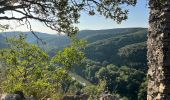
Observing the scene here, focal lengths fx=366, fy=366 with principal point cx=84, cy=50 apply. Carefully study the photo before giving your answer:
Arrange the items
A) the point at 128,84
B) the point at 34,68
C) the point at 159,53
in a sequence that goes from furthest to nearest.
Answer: the point at 128,84, the point at 34,68, the point at 159,53

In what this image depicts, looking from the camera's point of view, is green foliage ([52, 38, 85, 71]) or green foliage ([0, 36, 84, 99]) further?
green foliage ([0, 36, 84, 99])

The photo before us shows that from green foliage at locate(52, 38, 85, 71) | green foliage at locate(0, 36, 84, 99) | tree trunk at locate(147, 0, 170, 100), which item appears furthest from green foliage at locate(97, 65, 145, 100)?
tree trunk at locate(147, 0, 170, 100)

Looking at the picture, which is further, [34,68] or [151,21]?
[34,68]

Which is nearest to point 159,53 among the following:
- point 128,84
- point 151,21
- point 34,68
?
point 151,21

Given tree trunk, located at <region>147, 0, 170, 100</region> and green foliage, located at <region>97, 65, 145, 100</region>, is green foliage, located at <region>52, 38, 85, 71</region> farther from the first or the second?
green foliage, located at <region>97, 65, 145, 100</region>

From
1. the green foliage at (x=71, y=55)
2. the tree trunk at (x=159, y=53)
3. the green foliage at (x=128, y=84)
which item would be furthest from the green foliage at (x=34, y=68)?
the green foliage at (x=128, y=84)

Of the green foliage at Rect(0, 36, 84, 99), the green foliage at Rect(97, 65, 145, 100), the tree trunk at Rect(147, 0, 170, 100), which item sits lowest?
the green foliage at Rect(97, 65, 145, 100)

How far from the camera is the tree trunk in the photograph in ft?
42.0

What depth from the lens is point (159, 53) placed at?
43.3 ft

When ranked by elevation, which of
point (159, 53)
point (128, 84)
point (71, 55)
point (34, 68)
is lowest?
point (128, 84)

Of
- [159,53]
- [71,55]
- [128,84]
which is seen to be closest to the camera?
[159,53]

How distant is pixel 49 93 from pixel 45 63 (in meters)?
2.05

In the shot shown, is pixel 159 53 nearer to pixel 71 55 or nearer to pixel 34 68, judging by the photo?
pixel 71 55

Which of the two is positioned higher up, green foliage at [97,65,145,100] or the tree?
the tree
